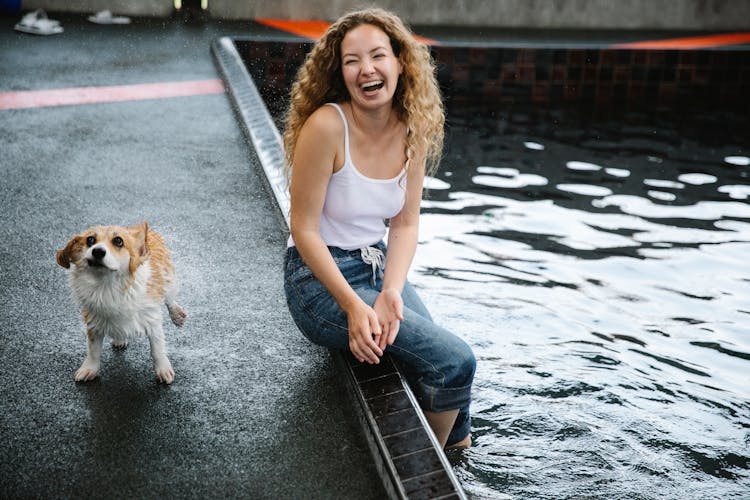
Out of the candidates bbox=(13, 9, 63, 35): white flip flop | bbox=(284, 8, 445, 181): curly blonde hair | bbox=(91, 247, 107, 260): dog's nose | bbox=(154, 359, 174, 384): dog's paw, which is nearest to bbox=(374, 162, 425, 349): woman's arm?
bbox=(284, 8, 445, 181): curly blonde hair

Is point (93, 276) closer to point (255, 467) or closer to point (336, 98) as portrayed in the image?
point (255, 467)

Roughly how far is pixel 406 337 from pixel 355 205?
19.3 inches

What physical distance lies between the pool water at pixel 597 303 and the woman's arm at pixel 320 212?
83cm

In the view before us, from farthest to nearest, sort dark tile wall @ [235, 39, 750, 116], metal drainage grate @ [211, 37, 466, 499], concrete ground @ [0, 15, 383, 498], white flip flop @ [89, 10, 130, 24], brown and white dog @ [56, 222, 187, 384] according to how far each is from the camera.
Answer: white flip flop @ [89, 10, 130, 24], dark tile wall @ [235, 39, 750, 116], brown and white dog @ [56, 222, 187, 384], concrete ground @ [0, 15, 383, 498], metal drainage grate @ [211, 37, 466, 499]

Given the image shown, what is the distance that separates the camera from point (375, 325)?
95.7 inches

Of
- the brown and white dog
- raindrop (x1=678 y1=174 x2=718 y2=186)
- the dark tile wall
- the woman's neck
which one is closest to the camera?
the brown and white dog

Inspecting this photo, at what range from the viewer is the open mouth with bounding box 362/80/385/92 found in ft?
8.27

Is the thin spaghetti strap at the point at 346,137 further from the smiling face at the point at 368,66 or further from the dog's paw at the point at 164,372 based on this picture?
the dog's paw at the point at 164,372

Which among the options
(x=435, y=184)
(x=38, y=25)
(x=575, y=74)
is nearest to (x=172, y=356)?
(x=435, y=184)

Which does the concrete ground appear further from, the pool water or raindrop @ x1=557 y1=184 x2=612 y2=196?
raindrop @ x1=557 y1=184 x2=612 y2=196

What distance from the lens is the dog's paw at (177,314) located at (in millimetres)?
3006

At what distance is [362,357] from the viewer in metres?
2.48

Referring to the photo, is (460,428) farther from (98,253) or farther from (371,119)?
(98,253)

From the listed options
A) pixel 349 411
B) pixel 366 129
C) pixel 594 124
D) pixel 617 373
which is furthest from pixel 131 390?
pixel 594 124
